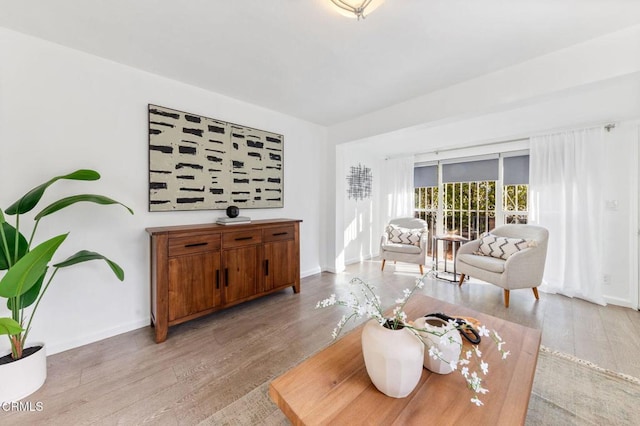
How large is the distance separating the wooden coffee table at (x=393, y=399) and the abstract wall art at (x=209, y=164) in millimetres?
2166

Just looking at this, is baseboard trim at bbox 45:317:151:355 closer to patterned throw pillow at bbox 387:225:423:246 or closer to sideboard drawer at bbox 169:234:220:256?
sideboard drawer at bbox 169:234:220:256

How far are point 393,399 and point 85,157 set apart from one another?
2.78 meters

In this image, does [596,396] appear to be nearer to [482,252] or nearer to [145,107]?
[482,252]

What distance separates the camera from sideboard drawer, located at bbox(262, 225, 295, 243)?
9.51 ft

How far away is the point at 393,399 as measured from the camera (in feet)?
3.19

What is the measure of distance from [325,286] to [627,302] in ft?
11.4

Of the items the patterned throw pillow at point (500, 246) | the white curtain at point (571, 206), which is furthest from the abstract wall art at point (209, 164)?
the white curtain at point (571, 206)

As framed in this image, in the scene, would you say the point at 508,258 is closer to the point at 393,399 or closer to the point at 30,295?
the point at 393,399

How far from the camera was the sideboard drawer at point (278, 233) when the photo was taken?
2.90 meters

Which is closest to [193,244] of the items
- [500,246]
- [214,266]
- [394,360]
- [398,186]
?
[214,266]

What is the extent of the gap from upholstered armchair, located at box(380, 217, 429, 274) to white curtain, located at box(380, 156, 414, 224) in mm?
599

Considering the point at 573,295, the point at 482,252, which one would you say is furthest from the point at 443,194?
the point at 573,295

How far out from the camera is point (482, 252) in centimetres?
339

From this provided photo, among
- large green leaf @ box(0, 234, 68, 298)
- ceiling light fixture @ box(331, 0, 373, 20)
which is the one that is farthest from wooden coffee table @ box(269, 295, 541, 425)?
ceiling light fixture @ box(331, 0, 373, 20)
